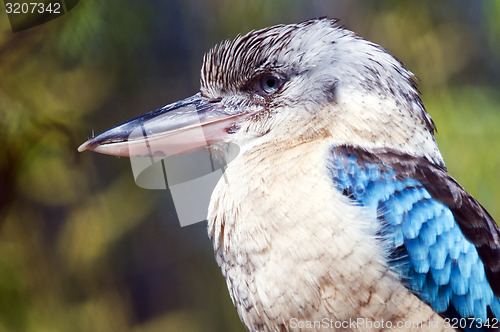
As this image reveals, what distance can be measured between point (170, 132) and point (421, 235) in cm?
47

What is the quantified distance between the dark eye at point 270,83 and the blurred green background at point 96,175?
0.99ft

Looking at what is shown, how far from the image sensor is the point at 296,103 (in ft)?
3.21

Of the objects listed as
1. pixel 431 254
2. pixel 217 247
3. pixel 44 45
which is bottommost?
pixel 431 254

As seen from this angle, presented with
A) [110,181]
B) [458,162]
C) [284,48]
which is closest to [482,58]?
[458,162]

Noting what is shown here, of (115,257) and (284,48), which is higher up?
(284,48)

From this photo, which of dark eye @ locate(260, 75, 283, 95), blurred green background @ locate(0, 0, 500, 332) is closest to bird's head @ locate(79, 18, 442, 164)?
dark eye @ locate(260, 75, 283, 95)

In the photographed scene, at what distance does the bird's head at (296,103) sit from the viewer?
942 mm

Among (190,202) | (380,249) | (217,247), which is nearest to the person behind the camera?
(380,249)

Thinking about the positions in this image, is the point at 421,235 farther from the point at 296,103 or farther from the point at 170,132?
the point at 170,132

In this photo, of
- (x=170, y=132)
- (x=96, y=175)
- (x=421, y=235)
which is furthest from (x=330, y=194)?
(x=96, y=175)

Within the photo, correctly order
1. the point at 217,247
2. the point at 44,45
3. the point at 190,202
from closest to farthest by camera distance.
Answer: the point at 217,247, the point at 190,202, the point at 44,45

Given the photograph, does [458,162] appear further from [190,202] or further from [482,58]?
[190,202]

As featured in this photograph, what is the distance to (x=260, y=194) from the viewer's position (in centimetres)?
92

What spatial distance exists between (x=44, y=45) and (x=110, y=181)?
1.15ft
